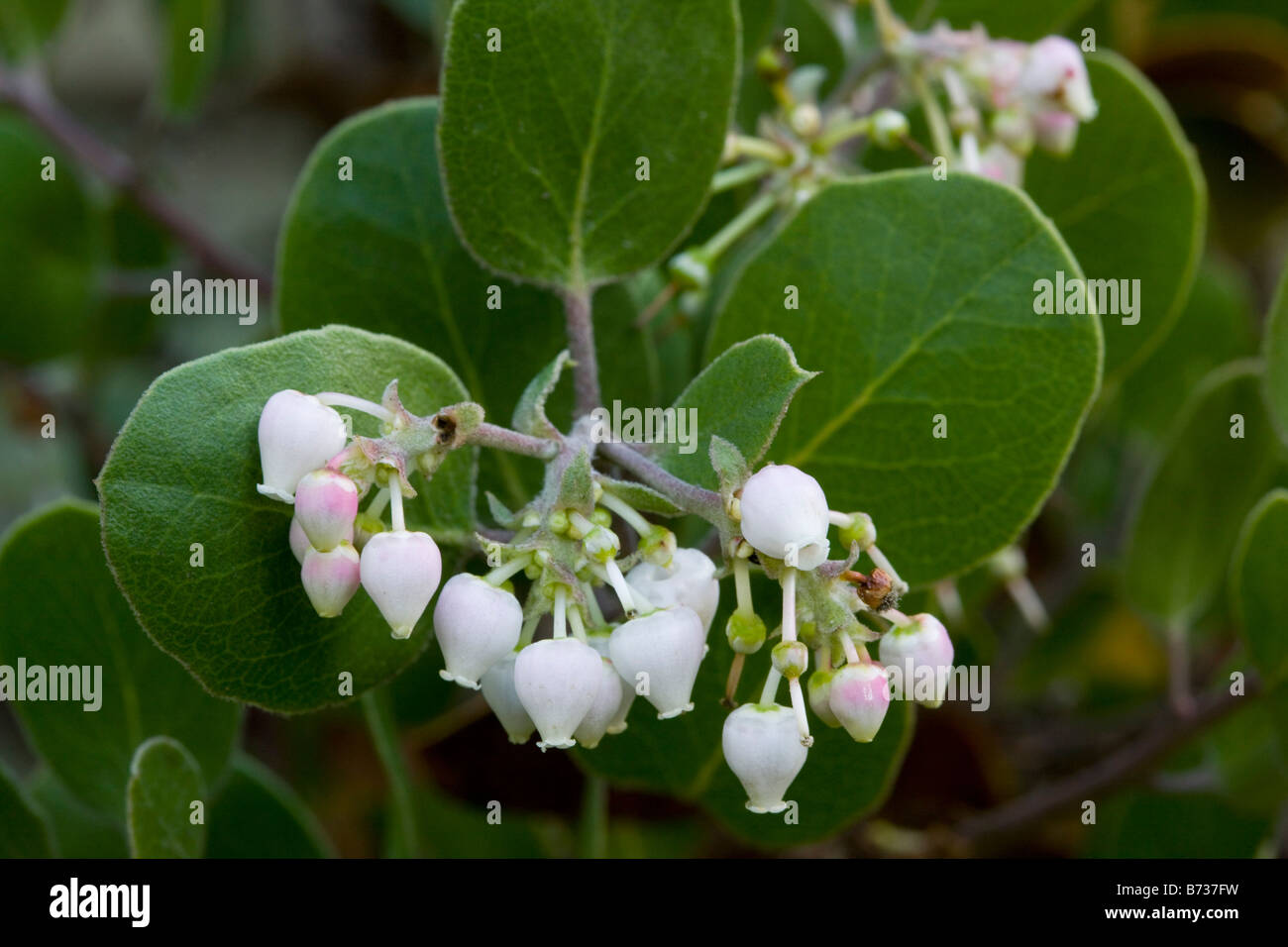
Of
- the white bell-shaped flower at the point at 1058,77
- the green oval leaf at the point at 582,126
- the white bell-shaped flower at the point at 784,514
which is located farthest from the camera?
the white bell-shaped flower at the point at 1058,77

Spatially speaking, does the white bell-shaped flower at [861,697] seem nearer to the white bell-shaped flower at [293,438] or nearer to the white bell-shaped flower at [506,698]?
the white bell-shaped flower at [506,698]

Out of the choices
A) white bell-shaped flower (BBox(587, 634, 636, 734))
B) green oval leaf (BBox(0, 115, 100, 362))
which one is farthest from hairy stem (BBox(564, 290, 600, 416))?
green oval leaf (BBox(0, 115, 100, 362))

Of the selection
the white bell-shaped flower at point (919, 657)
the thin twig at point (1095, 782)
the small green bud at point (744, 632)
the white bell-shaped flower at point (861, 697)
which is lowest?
the thin twig at point (1095, 782)

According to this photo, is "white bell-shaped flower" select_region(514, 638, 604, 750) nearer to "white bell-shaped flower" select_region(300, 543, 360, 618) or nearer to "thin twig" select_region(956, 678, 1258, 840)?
"white bell-shaped flower" select_region(300, 543, 360, 618)

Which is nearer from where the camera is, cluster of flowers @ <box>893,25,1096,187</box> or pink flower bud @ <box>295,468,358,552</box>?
pink flower bud @ <box>295,468,358,552</box>

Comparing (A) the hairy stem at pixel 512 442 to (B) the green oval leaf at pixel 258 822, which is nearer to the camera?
(A) the hairy stem at pixel 512 442

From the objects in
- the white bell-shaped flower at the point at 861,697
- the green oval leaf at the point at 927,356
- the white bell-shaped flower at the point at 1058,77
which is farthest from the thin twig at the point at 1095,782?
the white bell-shaped flower at the point at 861,697
